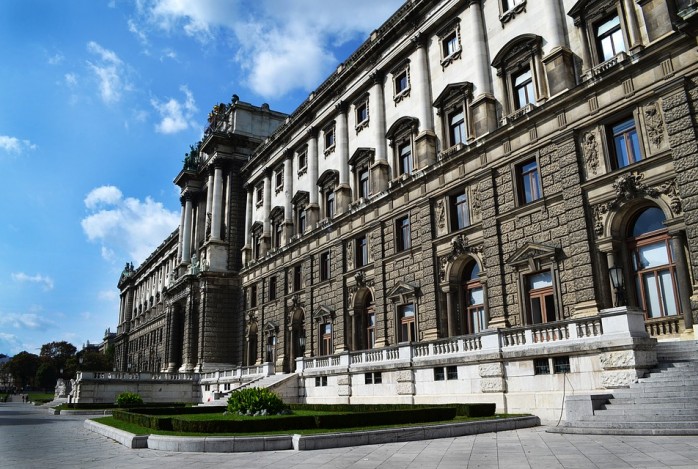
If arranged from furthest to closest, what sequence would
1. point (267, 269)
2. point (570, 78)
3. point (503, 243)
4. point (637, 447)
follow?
point (267, 269) → point (503, 243) → point (570, 78) → point (637, 447)

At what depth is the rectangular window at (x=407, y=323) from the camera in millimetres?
34750

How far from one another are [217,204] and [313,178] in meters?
19.0

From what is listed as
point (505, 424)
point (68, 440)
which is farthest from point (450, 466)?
point (68, 440)

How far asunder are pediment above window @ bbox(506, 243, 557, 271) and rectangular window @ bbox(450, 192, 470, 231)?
4.57 m

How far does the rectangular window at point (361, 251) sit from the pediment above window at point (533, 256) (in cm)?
1409

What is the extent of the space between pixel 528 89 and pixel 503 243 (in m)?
8.13

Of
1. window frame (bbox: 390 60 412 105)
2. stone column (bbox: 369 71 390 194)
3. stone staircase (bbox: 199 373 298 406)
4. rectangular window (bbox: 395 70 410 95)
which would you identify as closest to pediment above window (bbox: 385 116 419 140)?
stone column (bbox: 369 71 390 194)

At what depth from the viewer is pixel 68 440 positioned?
69.7 ft

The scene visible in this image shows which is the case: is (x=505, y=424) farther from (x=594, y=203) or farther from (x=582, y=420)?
(x=594, y=203)

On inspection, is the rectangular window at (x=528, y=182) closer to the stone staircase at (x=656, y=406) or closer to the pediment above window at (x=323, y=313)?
the stone staircase at (x=656, y=406)

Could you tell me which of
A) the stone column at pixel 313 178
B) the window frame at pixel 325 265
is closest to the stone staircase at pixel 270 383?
the window frame at pixel 325 265

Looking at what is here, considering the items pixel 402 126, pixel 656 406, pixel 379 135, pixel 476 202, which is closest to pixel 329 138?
pixel 379 135

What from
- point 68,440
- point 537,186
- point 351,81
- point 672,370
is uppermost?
point 351,81

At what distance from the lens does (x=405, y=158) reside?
38406mm
